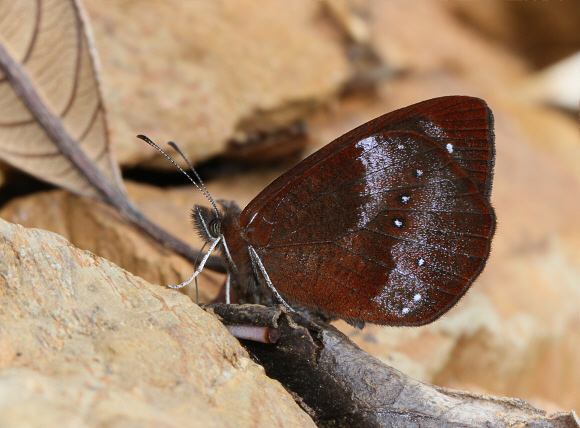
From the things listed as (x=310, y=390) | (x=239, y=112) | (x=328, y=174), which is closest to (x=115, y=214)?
(x=239, y=112)

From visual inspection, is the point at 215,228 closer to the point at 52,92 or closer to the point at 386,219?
the point at 386,219

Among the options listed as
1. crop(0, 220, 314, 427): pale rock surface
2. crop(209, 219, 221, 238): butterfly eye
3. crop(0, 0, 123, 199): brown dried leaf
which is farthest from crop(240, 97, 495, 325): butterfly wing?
crop(0, 0, 123, 199): brown dried leaf

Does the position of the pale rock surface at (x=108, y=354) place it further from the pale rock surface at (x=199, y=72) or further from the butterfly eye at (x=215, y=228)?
the pale rock surface at (x=199, y=72)

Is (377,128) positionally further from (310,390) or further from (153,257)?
(153,257)

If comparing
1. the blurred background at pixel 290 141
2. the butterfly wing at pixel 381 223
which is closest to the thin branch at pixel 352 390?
the butterfly wing at pixel 381 223

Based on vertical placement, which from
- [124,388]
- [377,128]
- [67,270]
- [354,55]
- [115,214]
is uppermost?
[354,55]

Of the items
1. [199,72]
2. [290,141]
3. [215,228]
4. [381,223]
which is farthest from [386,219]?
[199,72]
